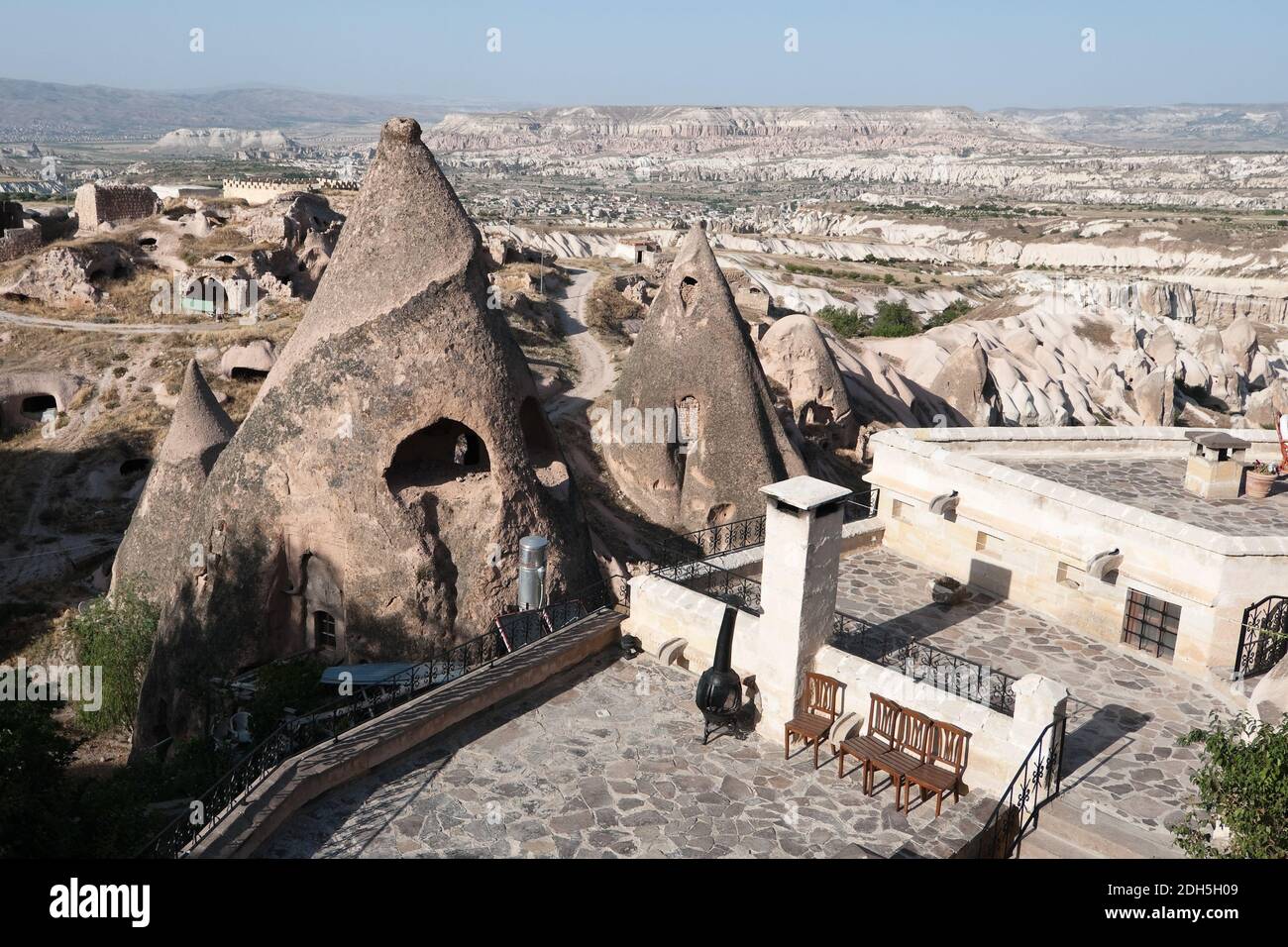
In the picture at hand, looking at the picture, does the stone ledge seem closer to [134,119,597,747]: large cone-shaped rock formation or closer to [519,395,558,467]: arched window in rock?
[134,119,597,747]: large cone-shaped rock formation

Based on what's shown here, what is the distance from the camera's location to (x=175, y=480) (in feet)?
57.9

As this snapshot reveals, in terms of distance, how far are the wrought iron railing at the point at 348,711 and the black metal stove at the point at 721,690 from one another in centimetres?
218

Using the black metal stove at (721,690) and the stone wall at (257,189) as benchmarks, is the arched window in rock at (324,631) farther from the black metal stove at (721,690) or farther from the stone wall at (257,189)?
the stone wall at (257,189)

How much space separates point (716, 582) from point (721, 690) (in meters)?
2.98

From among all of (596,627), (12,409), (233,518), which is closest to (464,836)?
(596,627)

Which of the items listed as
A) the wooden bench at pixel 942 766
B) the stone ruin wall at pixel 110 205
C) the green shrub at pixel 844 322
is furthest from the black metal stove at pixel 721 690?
the stone ruin wall at pixel 110 205

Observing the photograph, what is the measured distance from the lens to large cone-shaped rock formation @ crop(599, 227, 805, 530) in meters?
22.2

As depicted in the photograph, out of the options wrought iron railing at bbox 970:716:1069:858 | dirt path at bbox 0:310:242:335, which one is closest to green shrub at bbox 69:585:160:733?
wrought iron railing at bbox 970:716:1069:858

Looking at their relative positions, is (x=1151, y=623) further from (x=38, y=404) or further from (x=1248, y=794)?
(x=38, y=404)

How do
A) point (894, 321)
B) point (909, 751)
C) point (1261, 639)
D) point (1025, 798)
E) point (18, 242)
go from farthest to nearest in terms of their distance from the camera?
point (894, 321) < point (18, 242) < point (1261, 639) < point (909, 751) < point (1025, 798)

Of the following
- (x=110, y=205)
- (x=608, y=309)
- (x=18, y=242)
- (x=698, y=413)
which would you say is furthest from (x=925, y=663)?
(x=110, y=205)

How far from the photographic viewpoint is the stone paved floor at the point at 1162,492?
42.0 feet

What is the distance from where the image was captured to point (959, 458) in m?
13.9
